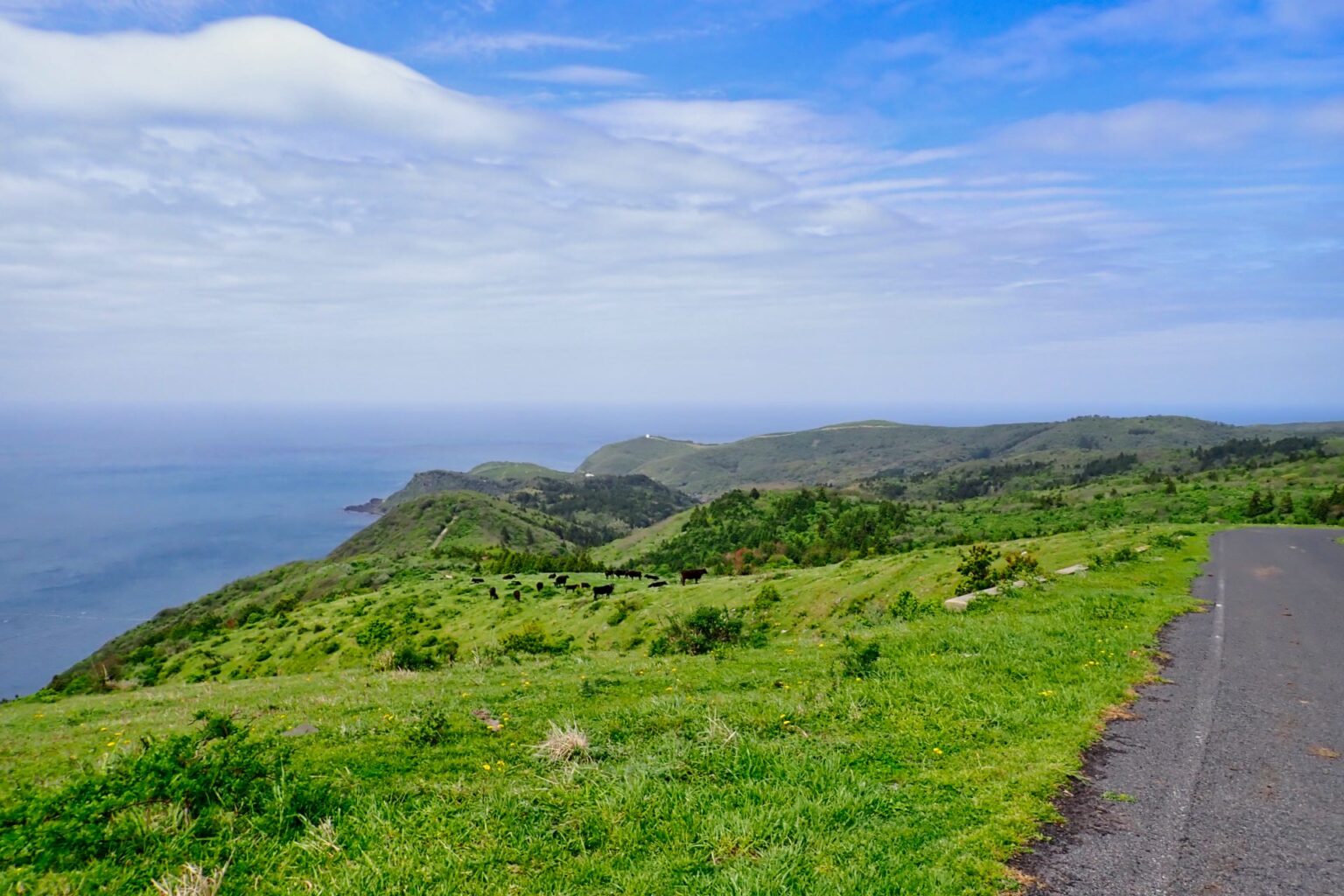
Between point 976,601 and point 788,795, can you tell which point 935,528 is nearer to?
point 976,601

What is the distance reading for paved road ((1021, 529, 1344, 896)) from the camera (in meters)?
5.45

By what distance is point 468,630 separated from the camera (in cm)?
4006

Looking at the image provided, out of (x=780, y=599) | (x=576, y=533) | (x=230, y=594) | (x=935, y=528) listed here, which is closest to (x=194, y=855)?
(x=780, y=599)

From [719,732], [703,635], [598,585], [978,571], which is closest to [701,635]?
[703,635]

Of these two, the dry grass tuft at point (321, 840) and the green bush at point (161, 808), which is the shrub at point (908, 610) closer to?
the dry grass tuft at point (321, 840)

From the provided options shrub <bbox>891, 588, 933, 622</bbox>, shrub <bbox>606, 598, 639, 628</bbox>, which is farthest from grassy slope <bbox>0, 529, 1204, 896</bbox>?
shrub <bbox>606, 598, 639, 628</bbox>

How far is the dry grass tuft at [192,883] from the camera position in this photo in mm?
4957

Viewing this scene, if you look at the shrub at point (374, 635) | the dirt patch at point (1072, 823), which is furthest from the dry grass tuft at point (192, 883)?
the shrub at point (374, 635)

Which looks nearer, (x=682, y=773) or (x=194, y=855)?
(x=194, y=855)

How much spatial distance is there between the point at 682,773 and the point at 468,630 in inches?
1406

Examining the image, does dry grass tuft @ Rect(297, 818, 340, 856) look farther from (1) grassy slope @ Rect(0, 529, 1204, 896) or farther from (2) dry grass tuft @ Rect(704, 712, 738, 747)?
(2) dry grass tuft @ Rect(704, 712, 738, 747)

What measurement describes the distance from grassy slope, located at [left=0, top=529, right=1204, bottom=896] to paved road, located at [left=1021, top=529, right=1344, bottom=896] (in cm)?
43

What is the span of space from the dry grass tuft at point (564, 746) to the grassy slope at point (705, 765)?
17 centimetres

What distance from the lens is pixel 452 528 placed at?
137375mm
